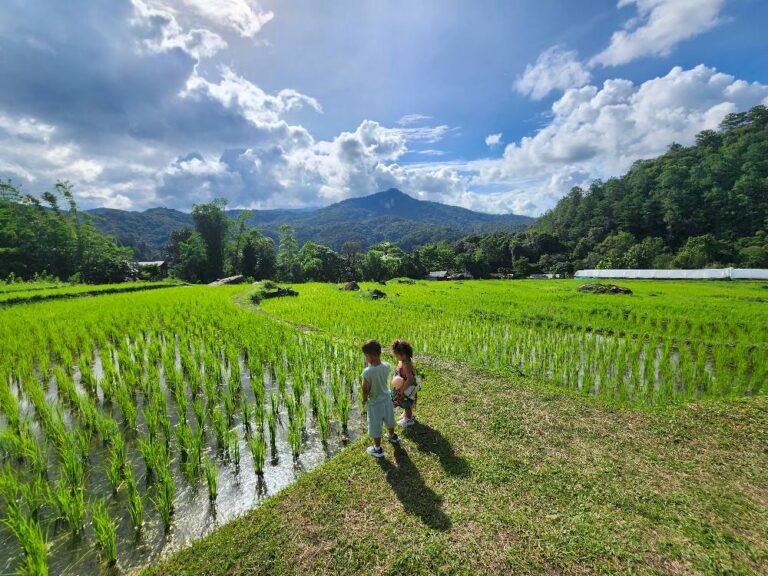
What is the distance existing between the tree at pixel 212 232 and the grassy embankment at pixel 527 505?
41.5m

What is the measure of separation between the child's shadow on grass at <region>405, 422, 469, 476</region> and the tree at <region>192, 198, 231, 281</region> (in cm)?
4124

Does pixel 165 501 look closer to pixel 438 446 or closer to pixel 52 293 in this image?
pixel 438 446

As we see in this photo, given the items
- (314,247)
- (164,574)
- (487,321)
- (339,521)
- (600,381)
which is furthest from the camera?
(314,247)

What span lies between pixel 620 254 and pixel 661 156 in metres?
35.5

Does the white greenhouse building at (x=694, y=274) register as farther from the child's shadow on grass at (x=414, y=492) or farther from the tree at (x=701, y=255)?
the child's shadow on grass at (x=414, y=492)

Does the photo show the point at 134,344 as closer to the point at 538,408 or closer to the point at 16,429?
the point at 16,429

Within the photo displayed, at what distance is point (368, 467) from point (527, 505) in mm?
1632

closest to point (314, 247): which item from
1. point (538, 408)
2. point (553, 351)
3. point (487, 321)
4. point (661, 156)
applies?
point (487, 321)

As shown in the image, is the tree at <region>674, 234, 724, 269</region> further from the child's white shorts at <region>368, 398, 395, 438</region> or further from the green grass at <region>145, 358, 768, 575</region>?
the child's white shorts at <region>368, 398, 395, 438</region>

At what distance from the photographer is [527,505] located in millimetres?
3184

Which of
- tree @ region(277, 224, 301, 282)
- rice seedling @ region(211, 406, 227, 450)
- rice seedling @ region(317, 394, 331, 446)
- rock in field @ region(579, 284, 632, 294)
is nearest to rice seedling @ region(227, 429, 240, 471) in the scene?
rice seedling @ region(211, 406, 227, 450)

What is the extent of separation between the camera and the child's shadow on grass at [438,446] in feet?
12.2

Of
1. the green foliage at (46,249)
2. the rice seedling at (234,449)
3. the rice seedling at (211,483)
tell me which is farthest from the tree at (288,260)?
the rice seedling at (211,483)

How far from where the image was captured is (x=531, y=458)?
12.8 ft
